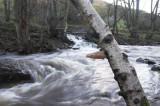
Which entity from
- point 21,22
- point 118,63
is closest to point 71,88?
point 118,63

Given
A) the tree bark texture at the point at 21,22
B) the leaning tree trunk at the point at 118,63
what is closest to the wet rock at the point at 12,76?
the tree bark texture at the point at 21,22

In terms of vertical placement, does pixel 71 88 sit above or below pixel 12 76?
below

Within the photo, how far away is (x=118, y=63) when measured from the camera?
1493 millimetres

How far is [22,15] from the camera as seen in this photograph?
27.3 feet

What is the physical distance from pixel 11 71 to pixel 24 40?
3673 millimetres

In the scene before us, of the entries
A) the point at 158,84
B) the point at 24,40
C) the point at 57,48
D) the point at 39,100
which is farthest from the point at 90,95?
the point at 57,48

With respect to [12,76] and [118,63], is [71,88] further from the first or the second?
[118,63]

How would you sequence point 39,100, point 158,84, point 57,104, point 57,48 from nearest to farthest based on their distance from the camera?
point 57,104 → point 39,100 → point 158,84 → point 57,48

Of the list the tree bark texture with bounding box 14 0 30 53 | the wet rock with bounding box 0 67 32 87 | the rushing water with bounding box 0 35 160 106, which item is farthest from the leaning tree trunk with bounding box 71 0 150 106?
the tree bark texture with bounding box 14 0 30 53

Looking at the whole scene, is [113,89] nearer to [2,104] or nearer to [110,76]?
[110,76]

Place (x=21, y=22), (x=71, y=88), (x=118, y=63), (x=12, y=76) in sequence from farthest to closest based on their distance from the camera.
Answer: (x=21, y=22), (x=12, y=76), (x=71, y=88), (x=118, y=63)

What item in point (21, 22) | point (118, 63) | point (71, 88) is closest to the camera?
point (118, 63)

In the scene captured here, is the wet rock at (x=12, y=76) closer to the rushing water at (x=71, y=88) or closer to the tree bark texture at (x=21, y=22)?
the rushing water at (x=71, y=88)

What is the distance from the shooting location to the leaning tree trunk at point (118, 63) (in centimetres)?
147
